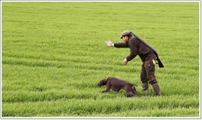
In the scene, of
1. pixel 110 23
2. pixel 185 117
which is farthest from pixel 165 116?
pixel 110 23

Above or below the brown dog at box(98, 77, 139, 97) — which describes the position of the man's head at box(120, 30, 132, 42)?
above

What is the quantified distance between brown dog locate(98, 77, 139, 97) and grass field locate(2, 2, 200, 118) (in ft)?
0.44

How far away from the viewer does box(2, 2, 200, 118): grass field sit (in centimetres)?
727

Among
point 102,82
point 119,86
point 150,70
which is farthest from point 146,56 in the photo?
point 102,82

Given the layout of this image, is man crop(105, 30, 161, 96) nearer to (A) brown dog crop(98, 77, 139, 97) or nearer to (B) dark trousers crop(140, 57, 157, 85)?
(B) dark trousers crop(140, 57, 157, 85)

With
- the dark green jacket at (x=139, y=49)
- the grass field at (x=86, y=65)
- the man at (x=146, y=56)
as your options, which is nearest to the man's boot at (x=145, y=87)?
the grass field at (x=86, y=65)

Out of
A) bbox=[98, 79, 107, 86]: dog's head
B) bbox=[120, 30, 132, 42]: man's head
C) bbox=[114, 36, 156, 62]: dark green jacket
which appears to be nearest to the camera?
bbox=[114, 36, 156, 62]: dark green jacket

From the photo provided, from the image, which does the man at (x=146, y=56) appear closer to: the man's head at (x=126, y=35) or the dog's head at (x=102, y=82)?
the man's head at (x=126, y=35)

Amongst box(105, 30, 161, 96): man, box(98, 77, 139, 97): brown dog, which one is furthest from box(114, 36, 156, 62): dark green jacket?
box(98, 77, 139, 97): brown dog

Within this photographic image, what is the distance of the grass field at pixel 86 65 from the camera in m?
7.27

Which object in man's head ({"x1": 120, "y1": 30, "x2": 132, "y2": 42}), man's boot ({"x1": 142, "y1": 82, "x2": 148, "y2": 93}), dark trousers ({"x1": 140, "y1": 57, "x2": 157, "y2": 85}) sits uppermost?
man's head ({"x1": 120, "y1": 30, "x2": 132, "y2": 42})

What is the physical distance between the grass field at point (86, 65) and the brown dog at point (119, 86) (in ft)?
0.44

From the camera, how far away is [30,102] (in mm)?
7504

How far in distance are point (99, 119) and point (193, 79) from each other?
149 inches
